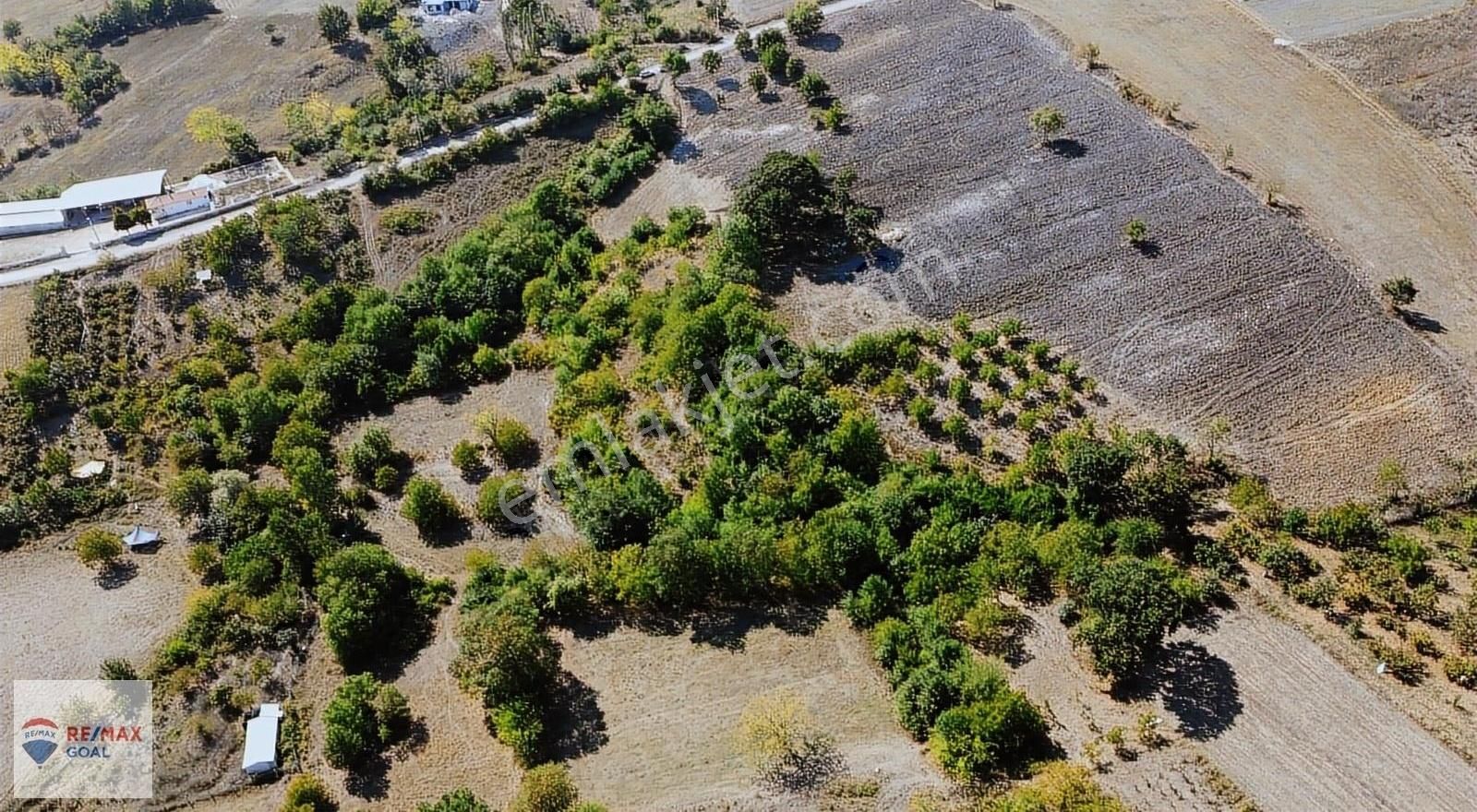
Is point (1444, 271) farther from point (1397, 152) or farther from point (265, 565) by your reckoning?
point (265, 565)

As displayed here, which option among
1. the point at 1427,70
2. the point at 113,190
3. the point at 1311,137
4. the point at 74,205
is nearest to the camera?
the point at 1311,137

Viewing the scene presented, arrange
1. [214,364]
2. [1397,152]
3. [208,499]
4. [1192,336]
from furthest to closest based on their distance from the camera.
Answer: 1. [1397,152]
2. [214,364]
3. [1192,336]
4. [208,499]

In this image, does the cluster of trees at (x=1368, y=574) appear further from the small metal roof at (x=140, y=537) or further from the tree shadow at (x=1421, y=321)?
the small metal roof at (x=140, y=537)

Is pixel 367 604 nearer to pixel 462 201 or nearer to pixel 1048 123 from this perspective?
pixel 462 201

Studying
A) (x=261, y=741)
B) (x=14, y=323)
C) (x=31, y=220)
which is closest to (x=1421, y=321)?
(x=261, y=741)

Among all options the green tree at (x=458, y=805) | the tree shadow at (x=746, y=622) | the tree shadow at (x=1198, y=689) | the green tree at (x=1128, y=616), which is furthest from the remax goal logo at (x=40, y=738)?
the tree shadow at (x=1198, y=689)

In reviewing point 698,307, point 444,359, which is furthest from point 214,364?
point 698,307
